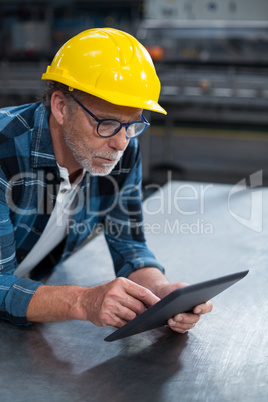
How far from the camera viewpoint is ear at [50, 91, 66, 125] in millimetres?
1342

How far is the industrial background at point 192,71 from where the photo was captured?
5281 millimetres

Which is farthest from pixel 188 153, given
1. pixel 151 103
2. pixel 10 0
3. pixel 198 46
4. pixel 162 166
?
pixel 151 103

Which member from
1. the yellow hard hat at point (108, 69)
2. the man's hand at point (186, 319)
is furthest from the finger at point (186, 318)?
the yellow hard hat at point (108, 69)

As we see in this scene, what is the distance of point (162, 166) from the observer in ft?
19.7

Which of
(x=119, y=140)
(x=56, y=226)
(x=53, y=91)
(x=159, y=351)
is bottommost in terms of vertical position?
(x=159, y=351)

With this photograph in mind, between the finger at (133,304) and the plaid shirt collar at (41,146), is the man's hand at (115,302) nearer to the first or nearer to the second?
the finger at (133,304)

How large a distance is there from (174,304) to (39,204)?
570 mm

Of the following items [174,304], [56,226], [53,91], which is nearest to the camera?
[174,304]

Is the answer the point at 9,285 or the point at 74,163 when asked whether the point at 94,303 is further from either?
the point at 74,163

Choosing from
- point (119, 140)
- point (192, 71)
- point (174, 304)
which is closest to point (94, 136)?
point (119, 140)

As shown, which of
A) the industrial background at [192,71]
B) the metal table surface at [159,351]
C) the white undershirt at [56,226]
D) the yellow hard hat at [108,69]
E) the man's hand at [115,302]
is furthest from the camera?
the industrial background at [192,71]

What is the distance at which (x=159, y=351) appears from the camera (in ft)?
3.72

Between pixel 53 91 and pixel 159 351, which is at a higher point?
pixel 53 91

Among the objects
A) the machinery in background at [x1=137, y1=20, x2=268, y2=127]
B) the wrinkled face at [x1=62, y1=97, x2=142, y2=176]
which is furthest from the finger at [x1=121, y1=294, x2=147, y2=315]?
the machinery in background at [x1=137, y1=20, x2=268, y2=127]
